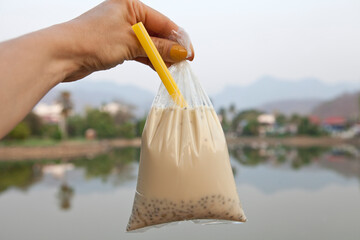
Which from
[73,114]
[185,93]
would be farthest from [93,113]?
[185,93]

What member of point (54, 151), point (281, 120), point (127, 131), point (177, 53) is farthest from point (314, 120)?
point (177, 53)

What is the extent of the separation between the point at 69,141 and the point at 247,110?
11.6 m

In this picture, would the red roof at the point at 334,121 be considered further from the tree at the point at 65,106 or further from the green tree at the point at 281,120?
the tree at the point at 65,106

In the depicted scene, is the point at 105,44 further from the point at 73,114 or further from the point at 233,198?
the point at 73,114

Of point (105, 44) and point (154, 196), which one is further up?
point (105, 44)

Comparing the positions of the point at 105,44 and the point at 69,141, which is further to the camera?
the point at 69,141

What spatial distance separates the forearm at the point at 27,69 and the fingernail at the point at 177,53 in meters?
0.32

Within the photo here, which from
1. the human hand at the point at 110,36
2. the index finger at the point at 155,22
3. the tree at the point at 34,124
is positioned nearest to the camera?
the human hand at the point at 110,36

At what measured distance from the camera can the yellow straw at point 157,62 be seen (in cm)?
91

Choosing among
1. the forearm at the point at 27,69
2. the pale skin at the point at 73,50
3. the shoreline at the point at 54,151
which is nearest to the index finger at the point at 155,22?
the pale skin at the point at 73,50

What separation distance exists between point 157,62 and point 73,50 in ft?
0.73

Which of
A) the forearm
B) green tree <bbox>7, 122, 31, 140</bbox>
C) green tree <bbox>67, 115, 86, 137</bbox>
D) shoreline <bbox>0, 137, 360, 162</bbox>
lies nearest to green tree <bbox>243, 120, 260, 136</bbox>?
shoreline <bbox>0, 137, 360, 162</bbox>

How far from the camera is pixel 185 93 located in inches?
41.4

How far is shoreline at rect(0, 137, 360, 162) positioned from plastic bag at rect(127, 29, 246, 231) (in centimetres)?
921
